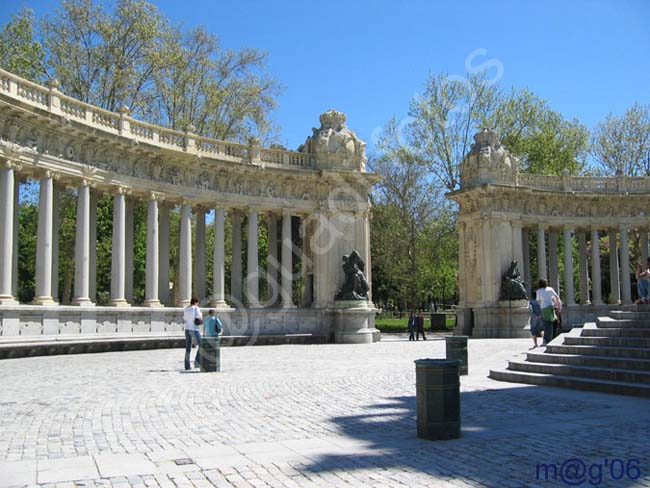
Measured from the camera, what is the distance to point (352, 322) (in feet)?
107

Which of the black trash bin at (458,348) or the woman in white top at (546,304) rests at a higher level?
the woman in white top at (546,304)

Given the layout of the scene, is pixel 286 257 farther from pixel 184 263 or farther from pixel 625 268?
pixel 625 268

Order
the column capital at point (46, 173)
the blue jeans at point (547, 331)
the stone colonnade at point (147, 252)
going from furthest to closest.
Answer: the column capital at point (46, 173) → the stone colonnade at point (147, 252) → the blue jeans at point (547, 331)

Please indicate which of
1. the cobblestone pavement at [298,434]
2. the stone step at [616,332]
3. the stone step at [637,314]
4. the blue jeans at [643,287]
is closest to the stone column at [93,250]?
the cobblestone pavement at [298,434]

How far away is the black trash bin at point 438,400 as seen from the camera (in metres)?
8.22

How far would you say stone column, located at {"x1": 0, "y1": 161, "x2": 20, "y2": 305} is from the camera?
22.4 m

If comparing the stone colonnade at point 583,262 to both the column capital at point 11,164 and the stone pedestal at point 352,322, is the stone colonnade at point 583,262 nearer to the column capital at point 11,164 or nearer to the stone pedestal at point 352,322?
the stone pedestal at point 352,322

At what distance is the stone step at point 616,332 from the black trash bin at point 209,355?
28.7 ft

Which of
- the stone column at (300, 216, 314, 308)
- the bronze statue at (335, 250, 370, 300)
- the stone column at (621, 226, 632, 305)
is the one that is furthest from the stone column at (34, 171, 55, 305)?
the stone column at (621, 226, 632, 305)

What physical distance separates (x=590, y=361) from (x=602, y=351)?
0.48 metres

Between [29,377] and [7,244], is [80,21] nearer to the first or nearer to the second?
[7,244]

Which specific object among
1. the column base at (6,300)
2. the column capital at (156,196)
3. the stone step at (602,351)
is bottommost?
the stone step at (602,351)

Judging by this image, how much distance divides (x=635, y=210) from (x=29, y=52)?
119 feet

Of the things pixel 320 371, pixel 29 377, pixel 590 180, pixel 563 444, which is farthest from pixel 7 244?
pixel 590 180
